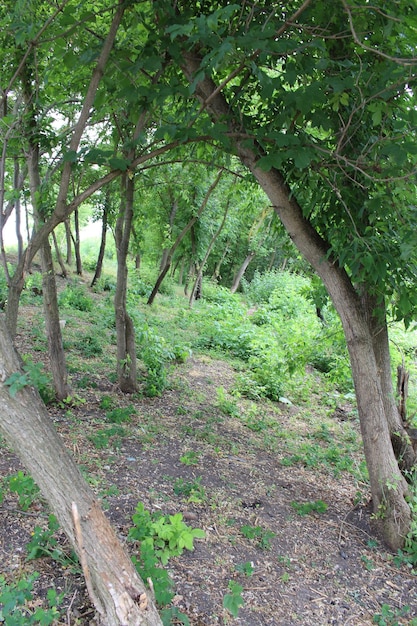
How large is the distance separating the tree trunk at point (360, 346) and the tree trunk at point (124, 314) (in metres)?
1.91

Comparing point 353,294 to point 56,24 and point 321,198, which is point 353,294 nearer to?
point 321,198

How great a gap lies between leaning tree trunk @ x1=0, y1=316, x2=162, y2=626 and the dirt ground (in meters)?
0.37

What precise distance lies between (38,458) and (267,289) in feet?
68.6

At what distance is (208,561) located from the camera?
3.09m

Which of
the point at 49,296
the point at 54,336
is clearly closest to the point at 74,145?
the point at 49,296

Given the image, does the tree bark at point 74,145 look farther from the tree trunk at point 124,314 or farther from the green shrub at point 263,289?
the green shrub at point 263,289

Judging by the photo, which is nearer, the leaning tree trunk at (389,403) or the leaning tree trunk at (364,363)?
the leaning tree trunk at (364,363)

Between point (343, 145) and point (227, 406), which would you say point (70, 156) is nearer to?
point (343, 145)

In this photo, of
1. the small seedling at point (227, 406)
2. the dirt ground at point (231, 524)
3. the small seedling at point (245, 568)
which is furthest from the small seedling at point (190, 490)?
the small seedling at point (227, 406)

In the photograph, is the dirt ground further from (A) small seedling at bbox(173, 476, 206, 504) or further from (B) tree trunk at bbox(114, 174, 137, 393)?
(B) tree trunk at bbox(114, 174, 137, 393)

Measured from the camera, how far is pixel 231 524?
356 cm

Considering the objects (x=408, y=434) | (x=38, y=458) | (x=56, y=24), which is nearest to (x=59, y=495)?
(x=38, y=458)

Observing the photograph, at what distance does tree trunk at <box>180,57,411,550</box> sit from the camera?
3744 mm

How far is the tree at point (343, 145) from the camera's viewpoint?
2.91 metres
